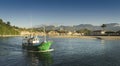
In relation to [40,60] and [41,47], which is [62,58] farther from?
[41,47]

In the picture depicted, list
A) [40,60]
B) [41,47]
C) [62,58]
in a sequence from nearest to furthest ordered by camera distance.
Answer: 1. [40,60]
2. [62,58]
3. [41,47]

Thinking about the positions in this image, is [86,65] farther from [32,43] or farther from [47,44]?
[32,43]

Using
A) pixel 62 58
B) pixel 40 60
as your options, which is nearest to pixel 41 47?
pixel 62 58

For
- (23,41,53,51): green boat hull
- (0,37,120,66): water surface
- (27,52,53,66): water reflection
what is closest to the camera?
(27,52,53,66): water reflection

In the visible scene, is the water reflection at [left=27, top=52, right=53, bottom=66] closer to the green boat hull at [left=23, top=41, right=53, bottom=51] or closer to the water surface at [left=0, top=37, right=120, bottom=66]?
the water surface at [left=0, top=37, right=120, bottom=66]

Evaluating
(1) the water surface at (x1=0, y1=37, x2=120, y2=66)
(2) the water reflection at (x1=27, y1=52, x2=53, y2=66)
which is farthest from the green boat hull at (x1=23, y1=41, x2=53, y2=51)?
(2) the water reflection at (x1=27, y1=52, x2=53, y2=66)

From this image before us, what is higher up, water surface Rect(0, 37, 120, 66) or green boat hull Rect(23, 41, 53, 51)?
green boat hull Rect(23, 41, 53, 51)

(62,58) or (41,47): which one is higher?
(41,47)

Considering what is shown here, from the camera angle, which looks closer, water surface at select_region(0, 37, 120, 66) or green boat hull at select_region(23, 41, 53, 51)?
water surface at select_region(0, 37, 120, 66)

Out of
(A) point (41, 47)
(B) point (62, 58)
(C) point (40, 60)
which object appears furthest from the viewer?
(A) point (41, 47)

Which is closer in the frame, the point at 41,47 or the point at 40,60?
→ the point at 40,60

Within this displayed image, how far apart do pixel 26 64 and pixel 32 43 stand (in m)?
29.1

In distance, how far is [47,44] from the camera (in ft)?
230

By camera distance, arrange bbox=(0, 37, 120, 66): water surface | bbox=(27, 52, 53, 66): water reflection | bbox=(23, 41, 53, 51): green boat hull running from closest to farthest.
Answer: bbox=(27, 52, 53, 66): water reflection, bbox=(0, 37, 120, 66): water surface, bbox=(23, 41, 53, 51): green boat hull
